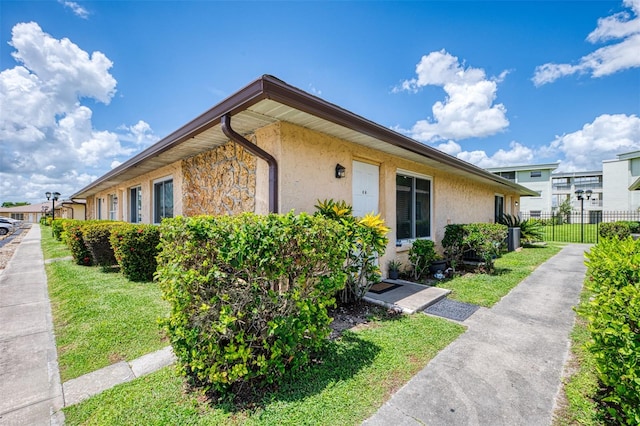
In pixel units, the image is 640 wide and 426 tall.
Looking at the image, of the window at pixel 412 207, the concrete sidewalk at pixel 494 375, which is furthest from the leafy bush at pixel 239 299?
the window at pixel 412 207

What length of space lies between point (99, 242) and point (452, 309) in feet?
28.9

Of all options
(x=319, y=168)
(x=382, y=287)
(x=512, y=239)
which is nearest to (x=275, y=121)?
(x=319, y=168)

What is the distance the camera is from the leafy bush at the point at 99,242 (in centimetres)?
749

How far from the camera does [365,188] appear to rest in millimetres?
5973

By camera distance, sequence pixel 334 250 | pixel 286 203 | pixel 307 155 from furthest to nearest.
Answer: pixel 307 155 → pixel 286 203 → pixel 334 250

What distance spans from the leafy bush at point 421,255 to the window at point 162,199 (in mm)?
6808

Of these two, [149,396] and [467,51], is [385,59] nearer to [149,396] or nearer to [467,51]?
[467,51]

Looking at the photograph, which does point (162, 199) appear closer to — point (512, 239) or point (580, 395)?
point (580, 395)

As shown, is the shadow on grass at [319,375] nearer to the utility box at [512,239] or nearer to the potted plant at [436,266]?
the potted plant at [436,266]

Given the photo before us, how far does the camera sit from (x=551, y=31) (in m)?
7.55

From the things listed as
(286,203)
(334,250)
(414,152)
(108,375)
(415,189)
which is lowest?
(108,375)

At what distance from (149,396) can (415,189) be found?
23.1ft

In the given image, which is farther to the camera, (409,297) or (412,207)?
(412,207)

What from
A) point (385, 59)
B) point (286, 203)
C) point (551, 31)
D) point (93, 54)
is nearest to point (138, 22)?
point (93, 54)
